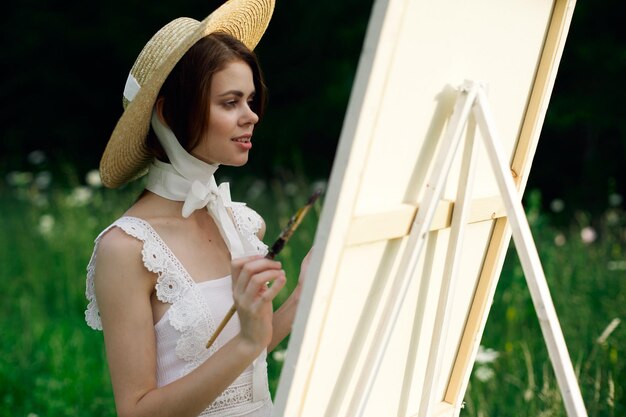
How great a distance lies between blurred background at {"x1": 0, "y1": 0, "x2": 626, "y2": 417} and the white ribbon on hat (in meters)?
0.90

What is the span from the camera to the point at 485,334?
3529 millimetres

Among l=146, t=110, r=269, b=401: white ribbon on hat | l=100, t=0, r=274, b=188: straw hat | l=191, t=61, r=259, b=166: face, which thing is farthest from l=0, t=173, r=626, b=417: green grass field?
l=100, t=0, r=274, b=188: straw hat

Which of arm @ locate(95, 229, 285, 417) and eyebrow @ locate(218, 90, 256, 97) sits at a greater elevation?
eyebrow @ locate(218, 90, 256, 97)

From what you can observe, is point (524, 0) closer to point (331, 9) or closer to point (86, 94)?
point (331, 9)

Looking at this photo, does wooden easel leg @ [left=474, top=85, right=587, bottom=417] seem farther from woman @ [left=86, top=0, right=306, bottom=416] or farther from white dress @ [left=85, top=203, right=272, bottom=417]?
white dress @ [left=85, top=203, right=272, bottom=417]

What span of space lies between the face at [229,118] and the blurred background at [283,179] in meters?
1.03

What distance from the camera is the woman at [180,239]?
157 centimetres

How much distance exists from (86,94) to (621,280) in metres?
10.2

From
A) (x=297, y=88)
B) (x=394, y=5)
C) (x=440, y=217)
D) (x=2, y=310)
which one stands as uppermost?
(x=394, y=5)

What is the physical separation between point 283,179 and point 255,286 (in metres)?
9.53

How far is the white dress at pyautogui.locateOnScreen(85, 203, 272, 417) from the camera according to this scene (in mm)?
1631

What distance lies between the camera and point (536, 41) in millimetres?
1693

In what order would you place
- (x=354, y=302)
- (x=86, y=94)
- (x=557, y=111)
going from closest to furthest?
(x=354, y=302) → (x=557, y=111) → (x=86, y=94)

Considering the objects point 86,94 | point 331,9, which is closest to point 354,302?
point 331,9
